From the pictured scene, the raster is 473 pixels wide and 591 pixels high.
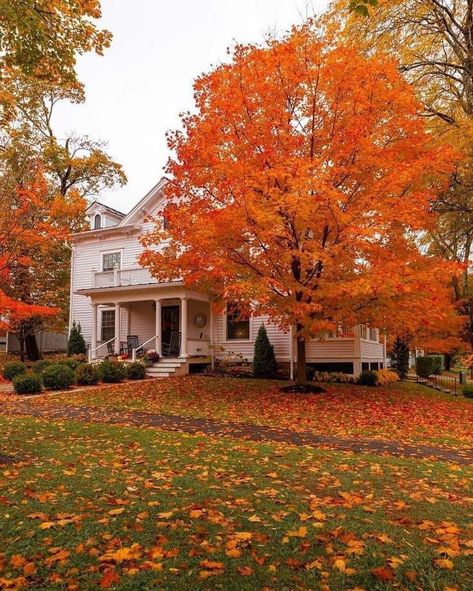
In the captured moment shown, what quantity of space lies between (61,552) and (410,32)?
15686mm

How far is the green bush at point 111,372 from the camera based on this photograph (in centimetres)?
1798

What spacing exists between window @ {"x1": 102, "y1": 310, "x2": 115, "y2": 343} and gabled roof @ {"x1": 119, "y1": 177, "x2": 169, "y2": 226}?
4948mm

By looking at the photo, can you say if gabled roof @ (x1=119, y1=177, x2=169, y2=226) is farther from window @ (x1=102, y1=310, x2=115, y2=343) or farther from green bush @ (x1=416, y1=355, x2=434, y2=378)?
green bush @ (x1=416, y1=355, x2=434, y2=378)

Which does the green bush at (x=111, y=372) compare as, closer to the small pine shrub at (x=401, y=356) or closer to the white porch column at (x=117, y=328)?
the white porch column at (x=117, y=328)

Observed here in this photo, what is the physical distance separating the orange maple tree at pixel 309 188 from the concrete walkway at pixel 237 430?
3.57 meters

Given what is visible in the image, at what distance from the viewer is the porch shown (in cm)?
2133

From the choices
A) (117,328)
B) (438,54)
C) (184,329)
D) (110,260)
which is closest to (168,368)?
(184,329)

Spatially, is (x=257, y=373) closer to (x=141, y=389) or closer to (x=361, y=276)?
(x=141, y=389)

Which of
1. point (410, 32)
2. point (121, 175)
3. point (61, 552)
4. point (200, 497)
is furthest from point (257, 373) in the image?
point (121, 175)

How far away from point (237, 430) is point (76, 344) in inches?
686

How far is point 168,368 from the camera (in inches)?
803

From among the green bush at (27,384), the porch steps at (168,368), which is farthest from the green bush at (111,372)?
the green bush at (27,384)

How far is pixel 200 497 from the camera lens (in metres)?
4.77

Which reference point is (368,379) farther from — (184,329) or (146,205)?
(146,205)
